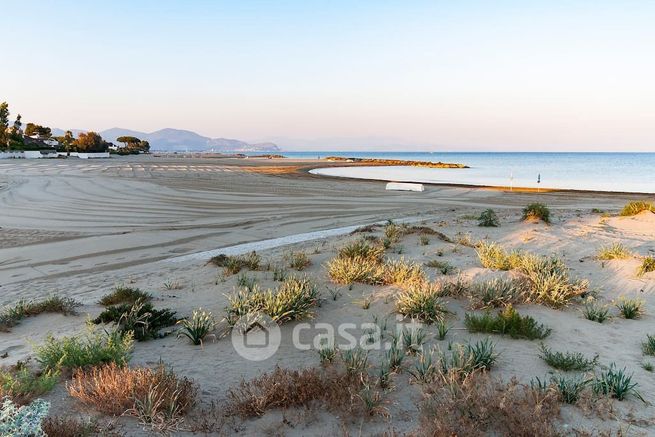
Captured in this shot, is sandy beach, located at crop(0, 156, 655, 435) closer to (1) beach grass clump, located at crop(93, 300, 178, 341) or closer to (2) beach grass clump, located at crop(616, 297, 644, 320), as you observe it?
(2) beach grass clump, located at crop(616, 297, 644, 320)

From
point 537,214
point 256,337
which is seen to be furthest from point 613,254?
point 256,337

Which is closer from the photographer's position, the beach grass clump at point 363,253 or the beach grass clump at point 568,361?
the beach grass clump at point 568,361

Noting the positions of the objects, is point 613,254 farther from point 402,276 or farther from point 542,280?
point 402,276

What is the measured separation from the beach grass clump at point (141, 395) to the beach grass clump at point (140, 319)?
5.79 ft

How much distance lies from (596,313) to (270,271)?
6.08 metres

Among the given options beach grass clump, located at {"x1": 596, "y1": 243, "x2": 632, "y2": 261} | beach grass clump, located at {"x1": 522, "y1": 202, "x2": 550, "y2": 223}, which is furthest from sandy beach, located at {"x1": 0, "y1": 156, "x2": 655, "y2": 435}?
beach grass clump, located at {"x1": 522, "y1": 202, "x2": 550, "y2": 223}

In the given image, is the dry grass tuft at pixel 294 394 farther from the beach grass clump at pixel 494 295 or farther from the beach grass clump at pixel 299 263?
the beach grass clump at pixel 299 263

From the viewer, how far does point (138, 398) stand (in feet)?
12.8

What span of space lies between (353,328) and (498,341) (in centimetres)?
198

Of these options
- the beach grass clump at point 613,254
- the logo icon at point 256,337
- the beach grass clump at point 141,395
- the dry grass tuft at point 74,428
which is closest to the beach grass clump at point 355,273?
the logo icon at point 256,337

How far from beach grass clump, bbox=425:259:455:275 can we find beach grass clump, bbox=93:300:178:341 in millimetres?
5241

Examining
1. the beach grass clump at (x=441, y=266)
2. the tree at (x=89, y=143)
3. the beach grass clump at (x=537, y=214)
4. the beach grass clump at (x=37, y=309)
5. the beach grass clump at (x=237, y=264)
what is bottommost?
the beach grass clump at (x=37, y=309)

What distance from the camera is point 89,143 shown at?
92.5 m

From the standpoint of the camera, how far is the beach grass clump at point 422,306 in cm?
626
